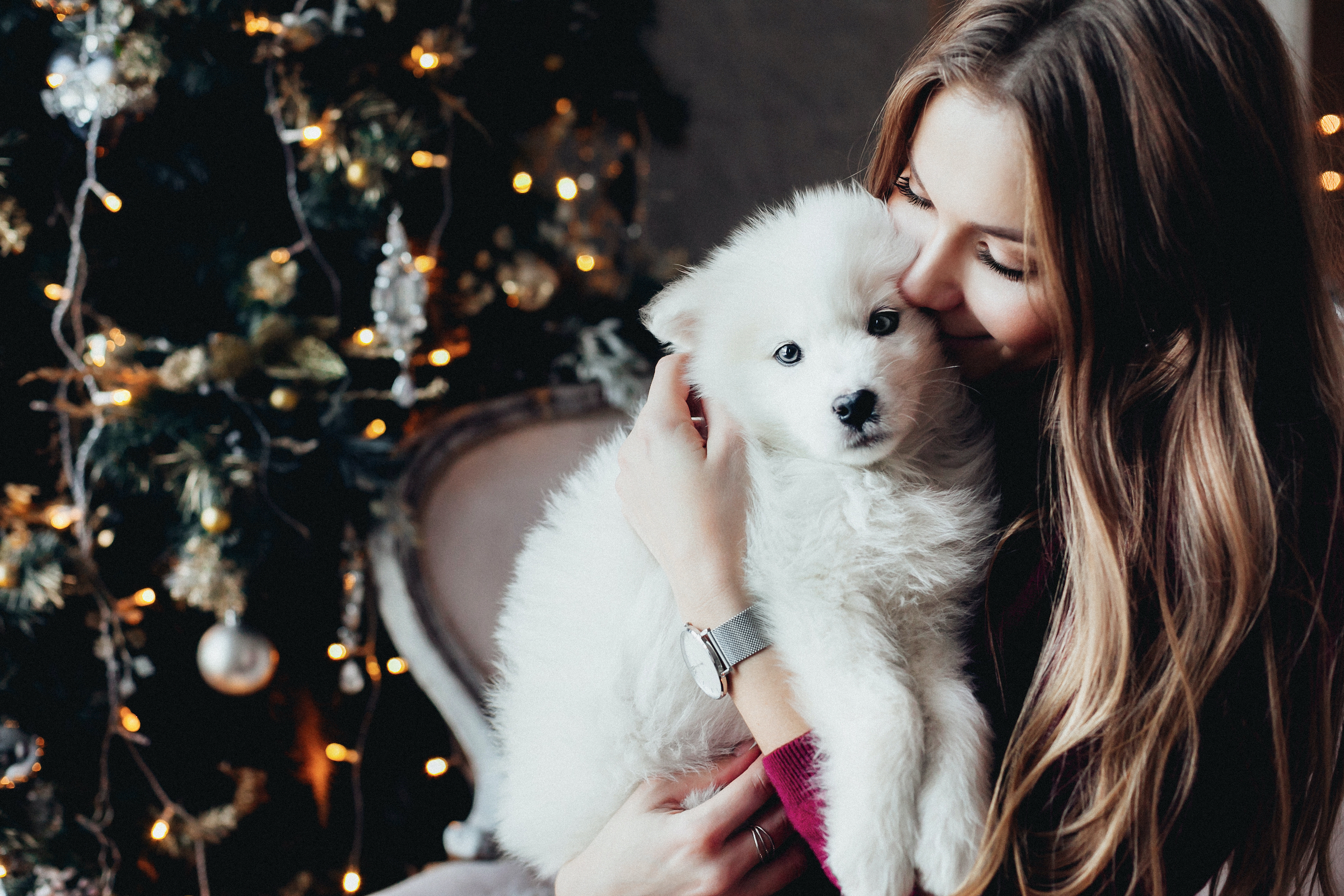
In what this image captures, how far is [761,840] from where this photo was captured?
3.35ft

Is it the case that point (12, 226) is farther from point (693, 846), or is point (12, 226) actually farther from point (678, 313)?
point (693, 846)

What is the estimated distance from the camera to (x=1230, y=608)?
2.98 ft

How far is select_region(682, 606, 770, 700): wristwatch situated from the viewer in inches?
38.3

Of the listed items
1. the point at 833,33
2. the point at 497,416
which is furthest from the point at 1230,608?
the point at 833,33

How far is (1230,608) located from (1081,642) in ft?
0.55

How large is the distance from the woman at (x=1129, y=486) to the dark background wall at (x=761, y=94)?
2133 mm

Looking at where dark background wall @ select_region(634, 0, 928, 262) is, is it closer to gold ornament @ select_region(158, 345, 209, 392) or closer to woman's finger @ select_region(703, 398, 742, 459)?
gold ornament @ select_region(158, 345, 209, 392)

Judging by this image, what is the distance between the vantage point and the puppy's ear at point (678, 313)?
116cm

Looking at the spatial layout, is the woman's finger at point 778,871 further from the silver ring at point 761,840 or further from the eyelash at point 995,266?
the eyelash at point 995,266

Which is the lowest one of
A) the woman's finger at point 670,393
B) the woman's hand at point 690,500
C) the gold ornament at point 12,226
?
the woman's hand at point 690,500

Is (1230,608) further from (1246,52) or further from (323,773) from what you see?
(323,773)

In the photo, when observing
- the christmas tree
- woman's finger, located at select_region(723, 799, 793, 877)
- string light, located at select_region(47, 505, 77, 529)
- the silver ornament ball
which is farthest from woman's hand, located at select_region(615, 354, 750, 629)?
string light, located at select_region(47, 505, 77, 529)

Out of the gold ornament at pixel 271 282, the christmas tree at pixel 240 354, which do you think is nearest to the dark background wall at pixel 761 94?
the christmas tree at pixel 240 354

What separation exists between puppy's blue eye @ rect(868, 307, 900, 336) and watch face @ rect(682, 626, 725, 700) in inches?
17.4
